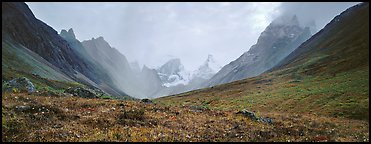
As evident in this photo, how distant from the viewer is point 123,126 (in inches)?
787

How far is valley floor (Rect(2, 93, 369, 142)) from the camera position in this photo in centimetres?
1718

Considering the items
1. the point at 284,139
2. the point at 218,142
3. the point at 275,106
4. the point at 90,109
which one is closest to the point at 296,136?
the point at 284,139

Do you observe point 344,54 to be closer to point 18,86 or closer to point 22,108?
point 18,86

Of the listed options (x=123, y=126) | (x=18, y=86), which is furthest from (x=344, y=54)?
(x=123, y=126)

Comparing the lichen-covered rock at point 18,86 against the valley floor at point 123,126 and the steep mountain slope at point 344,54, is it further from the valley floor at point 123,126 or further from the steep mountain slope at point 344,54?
the steep mountain slope at point 344,54

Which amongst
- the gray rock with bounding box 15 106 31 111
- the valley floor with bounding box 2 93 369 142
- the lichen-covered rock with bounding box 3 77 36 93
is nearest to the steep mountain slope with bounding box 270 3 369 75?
the valley floor with bounding box 2 93 369 142

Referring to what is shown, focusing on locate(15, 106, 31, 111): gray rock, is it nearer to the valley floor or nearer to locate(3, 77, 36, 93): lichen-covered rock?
the valley floor

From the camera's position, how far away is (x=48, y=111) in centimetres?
2166

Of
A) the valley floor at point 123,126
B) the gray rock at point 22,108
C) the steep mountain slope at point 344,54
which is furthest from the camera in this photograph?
the steep mountain slope at point 344,54

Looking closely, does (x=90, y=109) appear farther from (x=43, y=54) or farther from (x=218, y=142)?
(x=43, y=54)

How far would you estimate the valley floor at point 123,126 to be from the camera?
17.2m

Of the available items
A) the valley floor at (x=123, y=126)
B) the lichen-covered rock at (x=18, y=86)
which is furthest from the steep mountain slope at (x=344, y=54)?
the lichen-covered rock at (x=18, y=86)

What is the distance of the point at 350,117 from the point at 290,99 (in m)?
16.4

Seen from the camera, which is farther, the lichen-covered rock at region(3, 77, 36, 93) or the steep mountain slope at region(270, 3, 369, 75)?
the steep mountain slope at region(270, 3, 369, 75)
